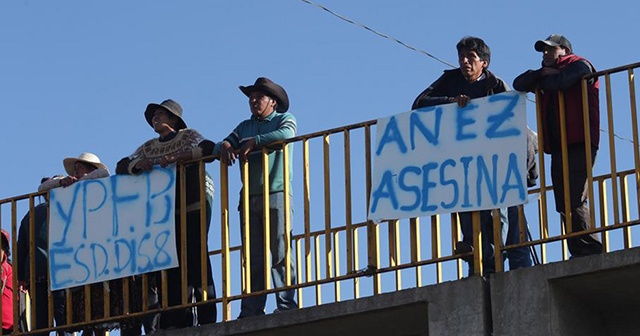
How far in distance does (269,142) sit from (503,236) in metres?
1.84

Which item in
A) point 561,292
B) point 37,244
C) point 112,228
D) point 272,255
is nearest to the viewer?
point 561,292

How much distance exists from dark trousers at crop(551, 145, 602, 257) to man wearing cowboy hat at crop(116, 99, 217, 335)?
2573 mm

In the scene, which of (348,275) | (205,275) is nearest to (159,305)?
(205,275)

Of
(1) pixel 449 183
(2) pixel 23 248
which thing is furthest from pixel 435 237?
(2) pixel 23 248

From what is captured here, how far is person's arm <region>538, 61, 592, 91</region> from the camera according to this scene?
38.0 feet

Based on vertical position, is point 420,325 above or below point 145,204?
below

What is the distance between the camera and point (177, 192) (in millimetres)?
12945

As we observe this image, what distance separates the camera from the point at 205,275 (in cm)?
1270

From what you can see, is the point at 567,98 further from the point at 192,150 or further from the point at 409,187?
the point at 192,150

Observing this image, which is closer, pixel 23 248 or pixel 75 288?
pixel 75 288

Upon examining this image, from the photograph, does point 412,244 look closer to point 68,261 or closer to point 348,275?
point 348,275

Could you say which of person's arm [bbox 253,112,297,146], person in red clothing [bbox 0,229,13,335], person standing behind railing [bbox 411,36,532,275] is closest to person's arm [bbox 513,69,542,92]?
person standing behind railing [bbox 411,36,532,275]

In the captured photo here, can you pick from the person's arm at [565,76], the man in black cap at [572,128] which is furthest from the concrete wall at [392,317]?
the person's arm at [565,76]

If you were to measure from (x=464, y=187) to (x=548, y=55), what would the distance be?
103cm
